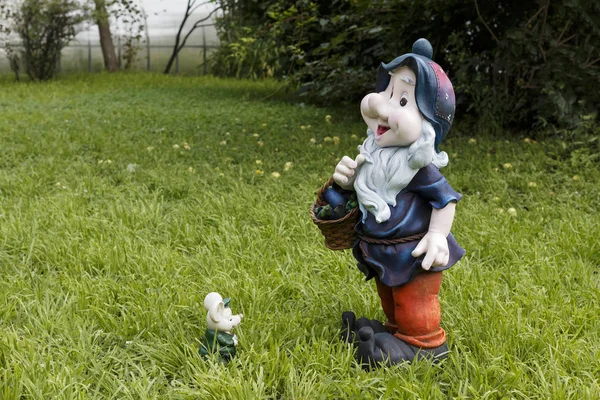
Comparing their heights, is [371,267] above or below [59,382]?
above

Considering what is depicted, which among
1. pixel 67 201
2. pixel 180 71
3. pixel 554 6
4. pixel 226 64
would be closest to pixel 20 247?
pixel 67 201

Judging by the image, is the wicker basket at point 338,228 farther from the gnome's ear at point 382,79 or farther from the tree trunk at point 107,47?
the tree trunk at point 107,47

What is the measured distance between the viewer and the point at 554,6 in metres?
4.75

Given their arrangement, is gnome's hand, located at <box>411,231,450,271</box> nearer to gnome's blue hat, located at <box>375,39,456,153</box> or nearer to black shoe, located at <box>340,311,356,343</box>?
gnome's blue hat, located at <box>375,39,456,153</box>

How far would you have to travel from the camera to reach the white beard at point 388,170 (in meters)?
1.68

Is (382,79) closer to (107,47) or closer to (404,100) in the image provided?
(404,100)

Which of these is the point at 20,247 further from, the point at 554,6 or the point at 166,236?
the point at 554,6

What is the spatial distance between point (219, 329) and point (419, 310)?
63cm

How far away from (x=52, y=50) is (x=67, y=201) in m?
9.95

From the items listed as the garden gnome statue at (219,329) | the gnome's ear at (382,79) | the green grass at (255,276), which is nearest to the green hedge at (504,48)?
the green grass at (255,276)

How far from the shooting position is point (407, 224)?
1730 mm

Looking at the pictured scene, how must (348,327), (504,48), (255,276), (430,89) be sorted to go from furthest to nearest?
(504,48) → (255,276) → (348,327) → (430,89)

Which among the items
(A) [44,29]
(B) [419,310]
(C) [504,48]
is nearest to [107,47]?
(A) [44,29]

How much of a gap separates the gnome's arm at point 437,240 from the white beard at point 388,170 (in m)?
0.13
